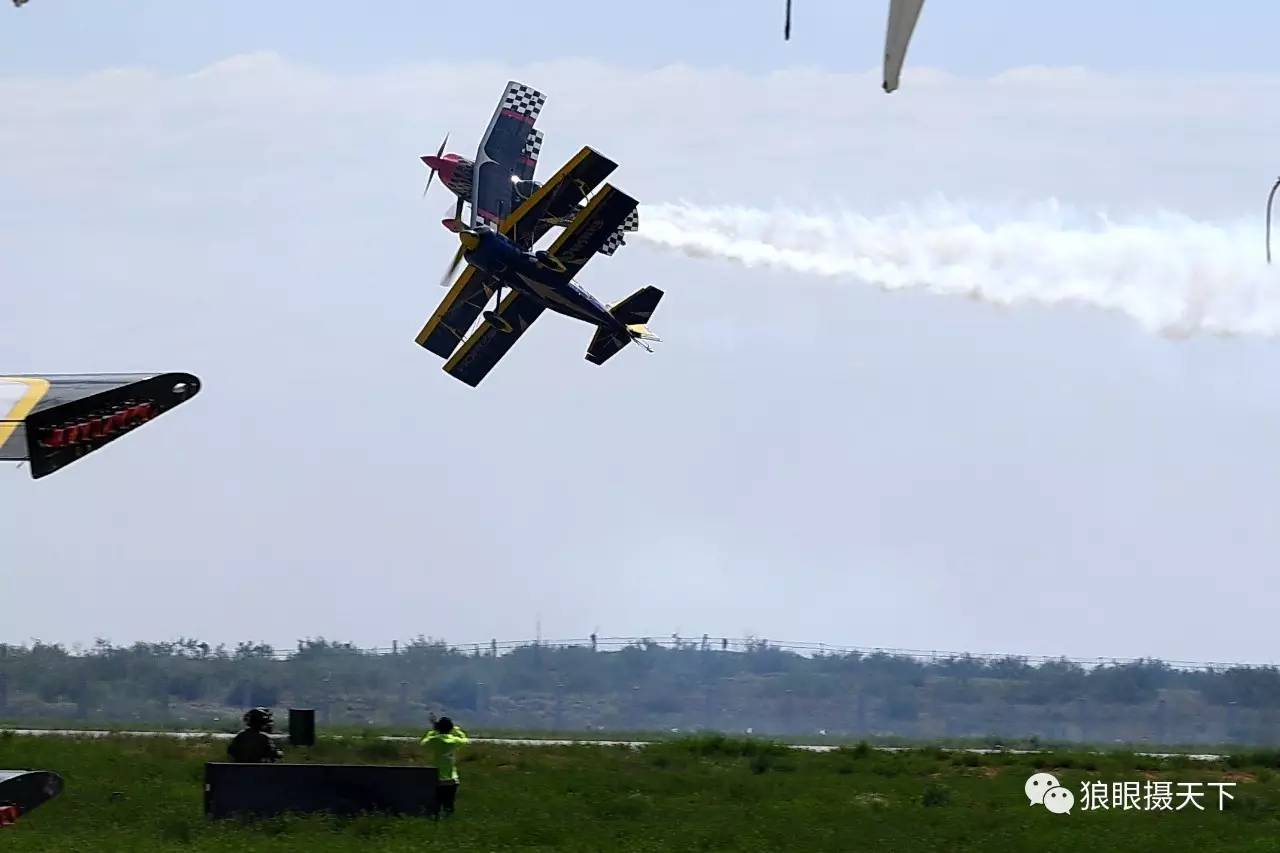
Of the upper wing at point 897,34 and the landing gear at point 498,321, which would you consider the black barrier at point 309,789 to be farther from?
the landing gear at point 498,321

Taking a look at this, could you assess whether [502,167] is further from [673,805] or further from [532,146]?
[673,805]

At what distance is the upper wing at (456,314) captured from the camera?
5322cm

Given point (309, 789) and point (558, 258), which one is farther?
point (558, 258)

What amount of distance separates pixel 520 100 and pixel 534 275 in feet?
34.2

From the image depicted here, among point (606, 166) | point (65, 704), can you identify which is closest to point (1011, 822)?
point (606, 166)

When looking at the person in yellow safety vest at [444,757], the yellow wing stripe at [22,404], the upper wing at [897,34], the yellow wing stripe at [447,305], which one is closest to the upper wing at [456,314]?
the yellow wing stripe at [447,305]

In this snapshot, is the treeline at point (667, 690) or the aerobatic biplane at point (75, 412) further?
the treeline at point (667, 690)

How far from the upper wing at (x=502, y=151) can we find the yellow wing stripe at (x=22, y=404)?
3810cm

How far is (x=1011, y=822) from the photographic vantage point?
2362 cm

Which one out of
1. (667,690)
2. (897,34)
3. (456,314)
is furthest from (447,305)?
(667,690)

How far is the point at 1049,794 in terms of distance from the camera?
26.8 m

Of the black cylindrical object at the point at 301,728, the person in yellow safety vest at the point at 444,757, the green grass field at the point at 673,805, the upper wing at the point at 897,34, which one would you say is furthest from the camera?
the black cylindrical object at the point at 301,728

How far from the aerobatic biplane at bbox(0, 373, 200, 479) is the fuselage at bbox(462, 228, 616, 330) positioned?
115 feet

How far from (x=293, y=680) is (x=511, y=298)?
148ft
